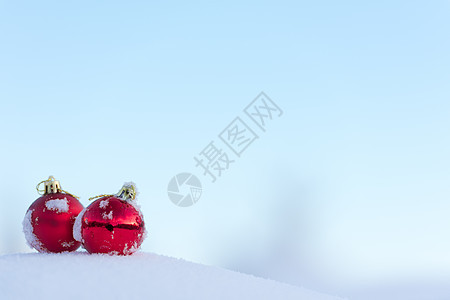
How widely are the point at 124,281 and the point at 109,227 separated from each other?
1.67ft

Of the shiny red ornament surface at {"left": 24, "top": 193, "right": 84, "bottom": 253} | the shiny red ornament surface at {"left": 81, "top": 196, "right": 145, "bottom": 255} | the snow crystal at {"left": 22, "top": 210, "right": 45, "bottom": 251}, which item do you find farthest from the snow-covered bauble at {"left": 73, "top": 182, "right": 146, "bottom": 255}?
the snow crystal at {"left": 22, "top": 210, "right": 45, "bottom": 251}

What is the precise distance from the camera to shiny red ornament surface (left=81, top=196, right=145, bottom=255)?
2824 millimetres

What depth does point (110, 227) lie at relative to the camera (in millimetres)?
2820

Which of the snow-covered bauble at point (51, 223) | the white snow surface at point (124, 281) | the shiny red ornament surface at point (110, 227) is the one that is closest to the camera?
the white snow surface at point (124, 281)

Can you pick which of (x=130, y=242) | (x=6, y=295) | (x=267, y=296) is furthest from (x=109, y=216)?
(x=267, y=296)

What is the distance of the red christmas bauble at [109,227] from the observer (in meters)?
2.82

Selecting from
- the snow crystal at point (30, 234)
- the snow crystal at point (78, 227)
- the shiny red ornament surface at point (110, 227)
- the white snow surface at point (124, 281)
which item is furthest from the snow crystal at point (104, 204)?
the snow crystal at point (30, 234)

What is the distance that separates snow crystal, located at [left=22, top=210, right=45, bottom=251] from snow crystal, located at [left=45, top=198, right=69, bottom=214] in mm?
134

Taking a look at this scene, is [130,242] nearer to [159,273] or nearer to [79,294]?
[159,273]

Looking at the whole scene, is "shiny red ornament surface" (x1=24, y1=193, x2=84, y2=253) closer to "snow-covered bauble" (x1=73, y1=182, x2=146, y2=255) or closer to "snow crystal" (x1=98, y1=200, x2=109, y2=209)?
"snow-covered bauble" (x1=73, y1=182, x2=146, y2=255)

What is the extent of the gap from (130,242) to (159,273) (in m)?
0.42

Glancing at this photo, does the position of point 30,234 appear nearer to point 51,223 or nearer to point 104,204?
point 51,223

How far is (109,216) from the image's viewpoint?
2.83m

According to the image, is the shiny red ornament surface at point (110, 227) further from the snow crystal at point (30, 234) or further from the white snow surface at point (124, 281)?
the snow crystal at point (30, 234)
